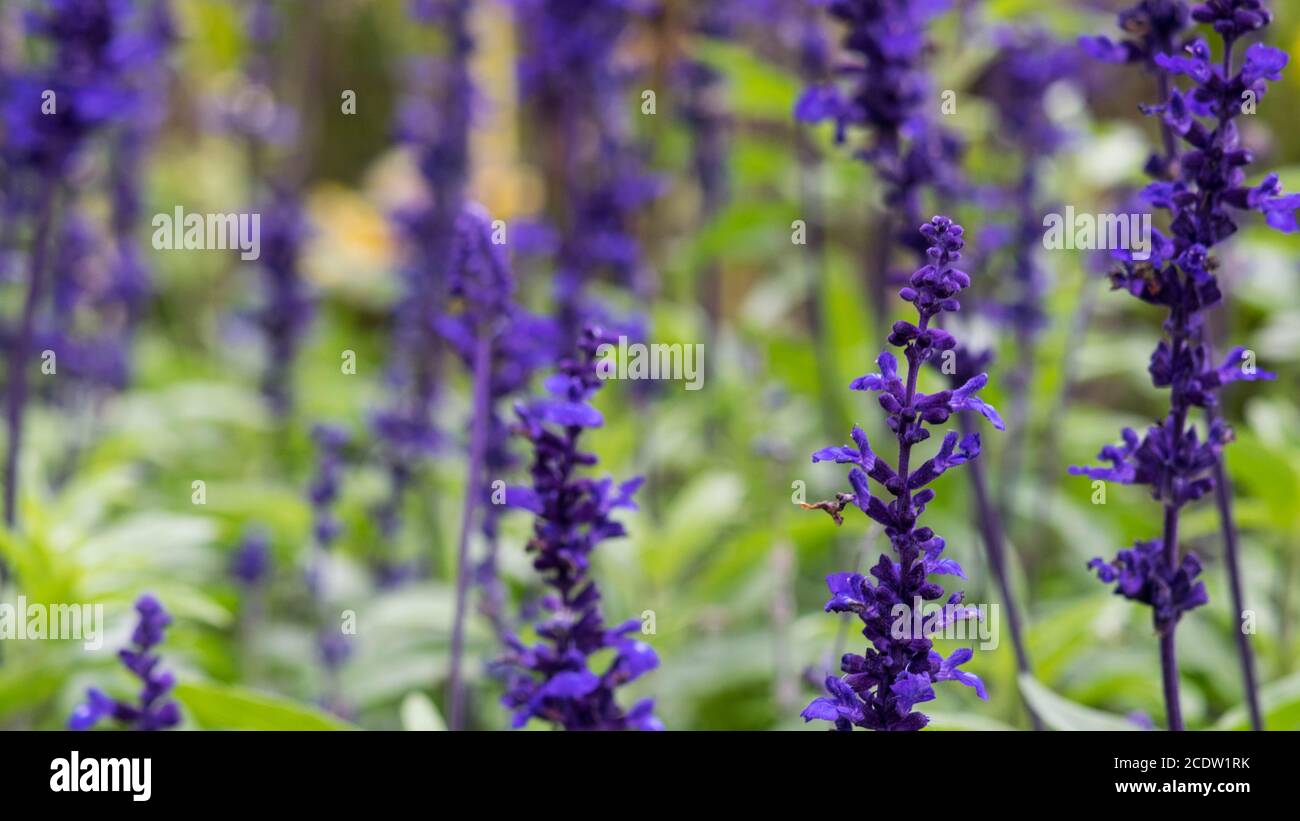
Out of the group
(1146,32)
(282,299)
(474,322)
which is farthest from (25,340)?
(1146,32)

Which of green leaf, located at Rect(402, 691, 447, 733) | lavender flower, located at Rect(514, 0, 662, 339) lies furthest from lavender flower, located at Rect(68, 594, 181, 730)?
lavender flower, located at Rect(514, 0, 662, 339)

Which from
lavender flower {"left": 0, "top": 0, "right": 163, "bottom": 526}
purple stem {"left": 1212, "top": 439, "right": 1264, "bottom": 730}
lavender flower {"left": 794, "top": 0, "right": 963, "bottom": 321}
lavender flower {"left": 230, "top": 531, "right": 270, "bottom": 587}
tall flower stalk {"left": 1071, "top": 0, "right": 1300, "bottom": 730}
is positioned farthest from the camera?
lavender flower {"left": 230, "top": 531, "right": 270, "bottom": 587}

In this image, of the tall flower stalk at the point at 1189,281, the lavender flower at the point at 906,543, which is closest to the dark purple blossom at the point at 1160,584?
the tall flower stalk at the point at 1189,281

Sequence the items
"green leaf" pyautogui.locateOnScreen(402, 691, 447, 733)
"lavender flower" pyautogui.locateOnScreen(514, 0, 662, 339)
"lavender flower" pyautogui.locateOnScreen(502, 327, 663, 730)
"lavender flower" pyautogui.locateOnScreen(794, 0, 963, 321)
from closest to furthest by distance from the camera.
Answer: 1. "lavender flower" pyautogui.locateOnScreen(502, 327, 663, 730)
2. "green leaf" pyautogui.locateOnScreen(402, 691, 447, 733)
3. "lavender flower" pyautogui.locateOnScreen(794, 0, 963, 321)
4. "lavender flower" pyautogui.locateOnScreen(514, 0, 662, 339)

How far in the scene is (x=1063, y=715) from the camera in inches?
83.2

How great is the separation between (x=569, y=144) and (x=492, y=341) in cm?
176

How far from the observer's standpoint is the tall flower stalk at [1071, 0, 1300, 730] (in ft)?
6.09

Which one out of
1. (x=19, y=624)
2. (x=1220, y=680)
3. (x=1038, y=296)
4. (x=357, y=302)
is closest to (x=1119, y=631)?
(x=1220, y=680)

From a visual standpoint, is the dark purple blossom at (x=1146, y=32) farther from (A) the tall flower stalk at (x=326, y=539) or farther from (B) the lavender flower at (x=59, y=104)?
(B) the lavender flower at (x=59, y=104)

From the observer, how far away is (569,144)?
14.0ft

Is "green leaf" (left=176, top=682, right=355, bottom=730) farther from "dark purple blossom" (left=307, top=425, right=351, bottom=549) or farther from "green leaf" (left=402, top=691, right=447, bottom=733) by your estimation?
"dark purple blossom" (left=307, top=425, right=351, bottom=549)

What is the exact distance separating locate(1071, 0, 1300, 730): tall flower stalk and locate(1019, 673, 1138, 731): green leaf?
0.14 metres

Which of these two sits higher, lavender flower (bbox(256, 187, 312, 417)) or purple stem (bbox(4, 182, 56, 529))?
lavender flower (bbox(256, 187, 312, 417))
